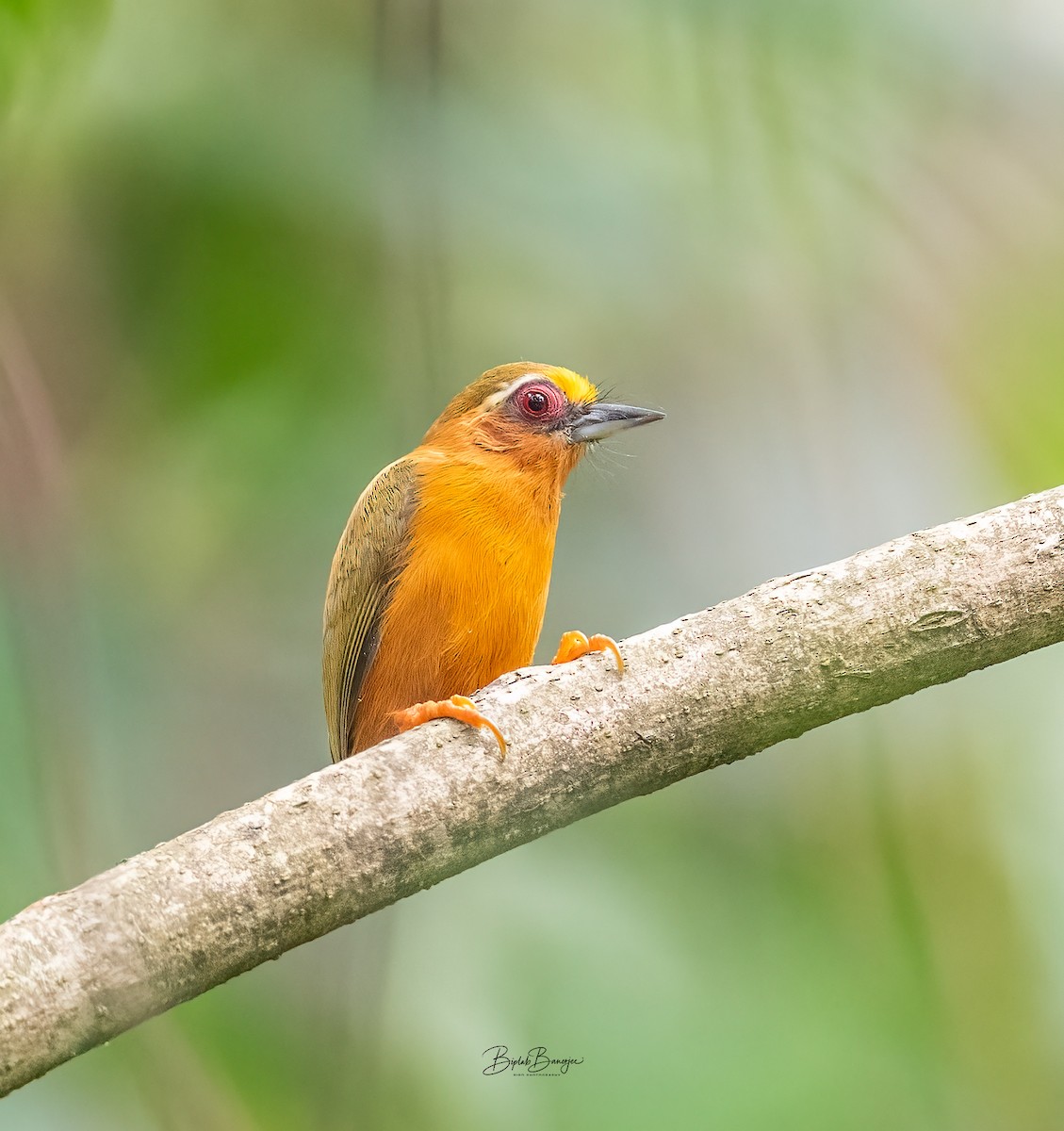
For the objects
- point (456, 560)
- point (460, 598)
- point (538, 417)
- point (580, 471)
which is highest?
point (538, 417)

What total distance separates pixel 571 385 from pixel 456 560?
0.93 m

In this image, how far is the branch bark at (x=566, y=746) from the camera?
6.98ft

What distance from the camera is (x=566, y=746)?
2.49 metres

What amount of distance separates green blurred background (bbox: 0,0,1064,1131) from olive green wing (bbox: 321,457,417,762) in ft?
2.22

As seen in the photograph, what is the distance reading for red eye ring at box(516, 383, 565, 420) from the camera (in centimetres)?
425

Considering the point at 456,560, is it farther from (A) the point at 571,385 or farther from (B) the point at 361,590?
(A) the point at 571,385

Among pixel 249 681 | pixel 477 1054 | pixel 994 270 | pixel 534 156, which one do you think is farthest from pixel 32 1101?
pixel 994 270

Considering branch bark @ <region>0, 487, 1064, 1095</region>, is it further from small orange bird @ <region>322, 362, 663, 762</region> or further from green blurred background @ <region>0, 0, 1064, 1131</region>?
green blurred background @ <region>0, 0, 1064, 1131</region>

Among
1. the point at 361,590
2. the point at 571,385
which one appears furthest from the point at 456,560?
the point at 571,385

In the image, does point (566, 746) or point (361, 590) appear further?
point (361, 590)

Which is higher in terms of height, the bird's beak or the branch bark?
the bird's beak

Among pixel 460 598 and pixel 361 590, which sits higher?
pixel 361 590

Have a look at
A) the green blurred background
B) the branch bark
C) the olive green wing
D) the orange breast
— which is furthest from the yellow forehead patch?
the branch bark

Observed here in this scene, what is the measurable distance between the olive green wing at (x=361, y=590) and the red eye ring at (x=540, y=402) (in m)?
0.47
